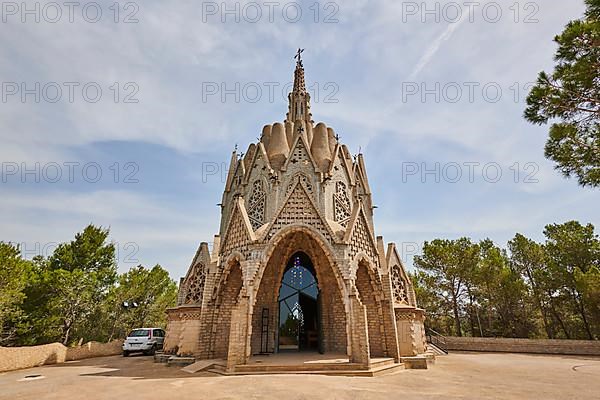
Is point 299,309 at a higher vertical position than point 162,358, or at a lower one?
higher

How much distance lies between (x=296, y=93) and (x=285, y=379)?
1869cm

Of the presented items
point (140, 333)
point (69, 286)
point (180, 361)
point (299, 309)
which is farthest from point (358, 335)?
point (69, 286)

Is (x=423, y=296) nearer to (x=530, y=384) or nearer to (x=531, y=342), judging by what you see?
(x=531, y=342)

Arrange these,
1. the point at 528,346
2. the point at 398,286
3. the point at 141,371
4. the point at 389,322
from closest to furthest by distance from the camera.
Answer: the point at 141,371
the point at 389,322
the point at 398,286
the point at 528,346

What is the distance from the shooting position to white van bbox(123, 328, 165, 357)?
18609 millimetres

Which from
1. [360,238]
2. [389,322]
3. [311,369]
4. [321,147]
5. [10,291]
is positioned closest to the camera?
[311,369]

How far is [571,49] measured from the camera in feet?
23.9

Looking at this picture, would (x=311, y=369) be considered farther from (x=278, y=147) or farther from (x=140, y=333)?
(x=140, y=333)

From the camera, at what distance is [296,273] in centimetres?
1571

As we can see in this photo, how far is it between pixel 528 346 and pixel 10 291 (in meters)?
34.0

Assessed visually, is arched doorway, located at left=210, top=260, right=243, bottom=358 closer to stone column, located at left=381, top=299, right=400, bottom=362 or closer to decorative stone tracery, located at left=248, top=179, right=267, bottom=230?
decorative stone tracery, located at left=248, top=179, right=267, bottom=230

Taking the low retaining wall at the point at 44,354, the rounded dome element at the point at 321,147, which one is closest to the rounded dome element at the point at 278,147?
the rounded dome element at the point at 321,147

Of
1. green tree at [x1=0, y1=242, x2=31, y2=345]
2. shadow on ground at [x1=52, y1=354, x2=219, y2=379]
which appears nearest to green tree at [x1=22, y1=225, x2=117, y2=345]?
green tree at [x1=0, y1=242, x2=31, y2=345]

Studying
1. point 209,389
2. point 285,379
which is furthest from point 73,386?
point 285,379
